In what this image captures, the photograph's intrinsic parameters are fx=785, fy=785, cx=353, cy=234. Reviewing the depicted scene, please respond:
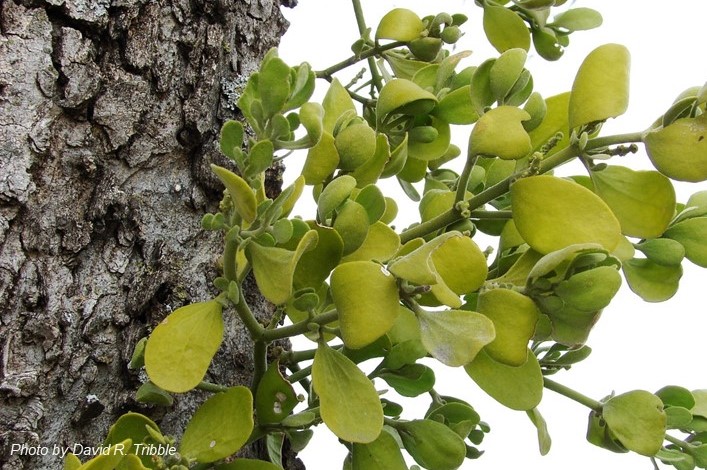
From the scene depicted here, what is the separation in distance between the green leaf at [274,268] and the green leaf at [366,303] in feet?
0.10

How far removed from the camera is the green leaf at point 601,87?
1.61 ft

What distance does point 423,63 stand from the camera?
2.47 ft

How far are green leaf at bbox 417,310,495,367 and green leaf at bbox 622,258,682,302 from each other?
184 mm

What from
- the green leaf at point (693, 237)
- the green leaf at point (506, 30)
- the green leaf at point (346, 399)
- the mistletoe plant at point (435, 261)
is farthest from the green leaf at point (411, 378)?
the green leaf at point (506, 30)

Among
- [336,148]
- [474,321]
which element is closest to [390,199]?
[336,148]

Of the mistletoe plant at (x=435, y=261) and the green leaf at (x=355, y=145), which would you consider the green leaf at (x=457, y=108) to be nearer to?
the mistletoe plant at (x=435, y=261)

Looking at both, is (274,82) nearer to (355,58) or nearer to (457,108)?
(457,108)

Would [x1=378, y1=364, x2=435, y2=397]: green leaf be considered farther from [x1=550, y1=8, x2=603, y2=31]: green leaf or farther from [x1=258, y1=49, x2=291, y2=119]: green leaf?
[x1=550, y1=8, x2=603, y2=31]: green leaf

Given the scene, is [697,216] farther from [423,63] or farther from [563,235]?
[423,63]

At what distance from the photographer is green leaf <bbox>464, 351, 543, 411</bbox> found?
1.70 feet

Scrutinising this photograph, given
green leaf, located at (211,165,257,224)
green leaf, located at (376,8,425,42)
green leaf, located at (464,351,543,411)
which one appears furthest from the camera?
green leaf, located at (376,8,425,42)

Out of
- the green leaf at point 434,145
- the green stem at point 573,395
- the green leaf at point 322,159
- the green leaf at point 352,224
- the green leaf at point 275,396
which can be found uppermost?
the green leaf at point 322,159

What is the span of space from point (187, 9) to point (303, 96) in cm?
32

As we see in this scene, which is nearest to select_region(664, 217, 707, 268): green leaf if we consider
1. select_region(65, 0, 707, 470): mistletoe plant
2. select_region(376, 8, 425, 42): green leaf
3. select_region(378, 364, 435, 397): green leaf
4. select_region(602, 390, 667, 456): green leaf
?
select_region(65, 0, 707, 470): mistletoe plant
